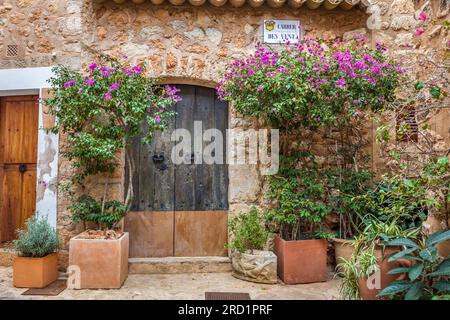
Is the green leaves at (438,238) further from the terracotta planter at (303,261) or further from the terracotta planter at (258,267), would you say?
the terracotta planter at (258,267)

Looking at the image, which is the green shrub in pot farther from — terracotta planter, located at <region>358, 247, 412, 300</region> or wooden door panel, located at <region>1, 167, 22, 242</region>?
terracotta planter, located at <region>358, 247, 412, 300</region>

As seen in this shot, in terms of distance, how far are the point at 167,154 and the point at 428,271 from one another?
301 cm

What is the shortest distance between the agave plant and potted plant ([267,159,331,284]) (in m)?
1.37

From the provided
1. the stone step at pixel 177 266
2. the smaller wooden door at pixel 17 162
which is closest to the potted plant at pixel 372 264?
the stone step at pixel 177 266

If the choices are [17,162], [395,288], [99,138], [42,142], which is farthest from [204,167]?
[395,288]

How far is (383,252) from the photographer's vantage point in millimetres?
2658

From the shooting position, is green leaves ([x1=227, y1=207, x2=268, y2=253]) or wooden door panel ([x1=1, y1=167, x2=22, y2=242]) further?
wooden door panel ([x1=1, y1=167, x2=22, y2=242])

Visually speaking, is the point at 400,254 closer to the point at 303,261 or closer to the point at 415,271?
the point at 415,271

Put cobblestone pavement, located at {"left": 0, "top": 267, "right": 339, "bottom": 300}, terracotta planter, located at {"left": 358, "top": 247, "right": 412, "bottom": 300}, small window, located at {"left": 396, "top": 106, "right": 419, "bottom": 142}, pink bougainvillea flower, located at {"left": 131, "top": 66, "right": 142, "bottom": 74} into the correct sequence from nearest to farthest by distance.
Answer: terracotta planter, located at {"left": 358, "top": 247, "right": 412, "bottom": 300} < small window, located at {"left": 396, "top": 106, "right": 419, "bottom": 142} < cobblestone pavement, located at {"left": 0, "top": 267, "right": 339, "bottom": 300} < pink bougainvillea flower, located at {"left": 131, "top": 66, "right": 142, "bottom": 74}

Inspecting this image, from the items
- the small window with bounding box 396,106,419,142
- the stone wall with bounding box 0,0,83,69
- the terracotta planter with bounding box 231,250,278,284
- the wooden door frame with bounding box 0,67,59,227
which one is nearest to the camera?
the small window with bounding box 396,106,419,142

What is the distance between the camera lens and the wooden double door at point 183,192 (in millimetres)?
4430

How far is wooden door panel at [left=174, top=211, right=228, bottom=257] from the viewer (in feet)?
14.6

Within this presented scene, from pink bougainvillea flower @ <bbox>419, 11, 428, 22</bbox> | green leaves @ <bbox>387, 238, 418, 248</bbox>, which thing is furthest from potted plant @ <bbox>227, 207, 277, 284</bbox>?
pink bougainvillea flower @ <bbox>419, 11, 428, 22</bbox>

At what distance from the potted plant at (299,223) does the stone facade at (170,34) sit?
0.38m
